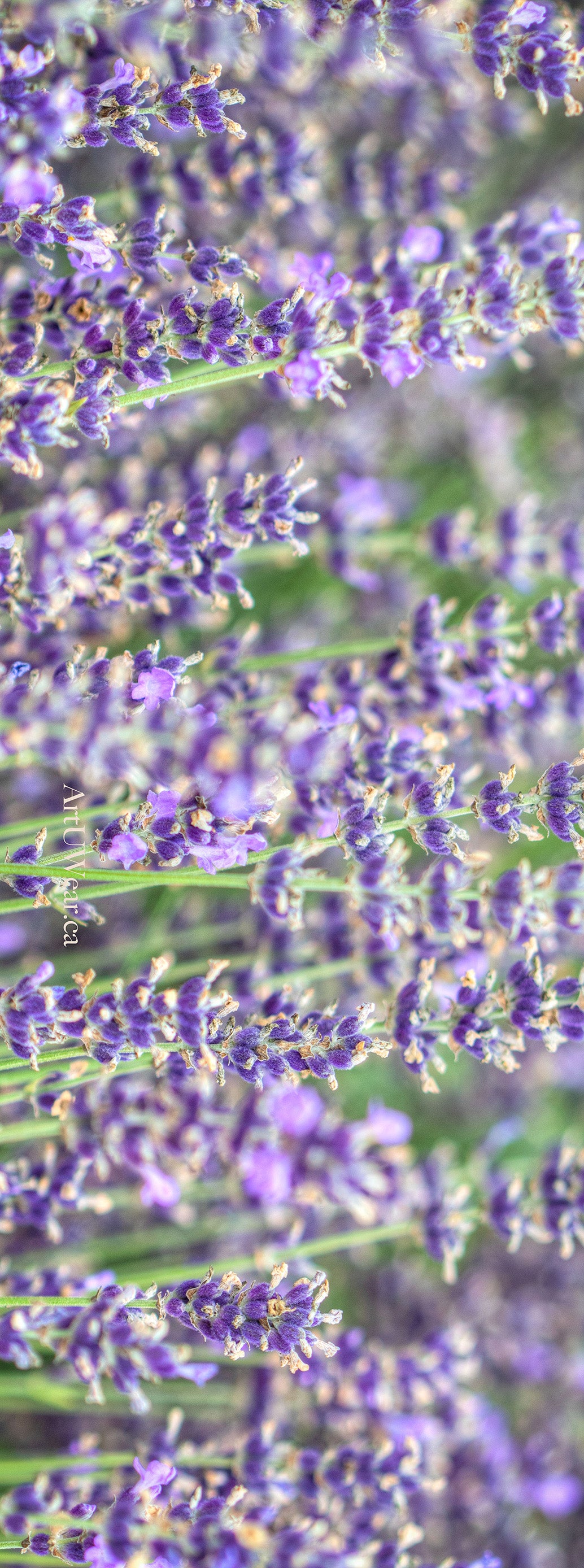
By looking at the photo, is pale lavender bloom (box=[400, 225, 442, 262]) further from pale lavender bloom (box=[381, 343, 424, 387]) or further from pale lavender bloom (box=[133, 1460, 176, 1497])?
pale lavender bloom (box=[133, 1460, 176, 1497])

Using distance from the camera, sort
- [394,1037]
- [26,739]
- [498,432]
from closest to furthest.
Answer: [26,739] → [394,1037] → [498,432]

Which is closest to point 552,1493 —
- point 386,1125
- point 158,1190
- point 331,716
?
point 386,1125

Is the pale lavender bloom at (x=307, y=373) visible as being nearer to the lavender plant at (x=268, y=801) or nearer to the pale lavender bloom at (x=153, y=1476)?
the lavender plant at (x=268, y=801)

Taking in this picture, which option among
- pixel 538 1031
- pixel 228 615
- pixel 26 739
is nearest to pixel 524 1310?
pixel 538 1031

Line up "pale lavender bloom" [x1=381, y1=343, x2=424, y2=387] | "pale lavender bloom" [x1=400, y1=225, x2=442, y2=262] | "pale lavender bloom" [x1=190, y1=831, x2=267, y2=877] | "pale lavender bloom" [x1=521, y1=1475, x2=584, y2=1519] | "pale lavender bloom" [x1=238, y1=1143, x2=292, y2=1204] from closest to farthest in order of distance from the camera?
"pale lavender bloom" [x1=190, y1=831, x2=267, y2=877]
"pale lavender bloom" [x1=381, y1=343, x2=424, y2=387]
"pale lavender bloom" [x1=400, y1=225, x2=442, y2=262]
"pale lavender bloom" [x1=238, y1=1143, x2=292, y2=1204]
"pale lavender bloom" [x1=521, y1=1475, x2=584, y2=1519]

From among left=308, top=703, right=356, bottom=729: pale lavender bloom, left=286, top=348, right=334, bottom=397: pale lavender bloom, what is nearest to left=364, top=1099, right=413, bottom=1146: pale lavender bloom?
left=308, top=703, right=356, bottom=729: pale lavender bloom

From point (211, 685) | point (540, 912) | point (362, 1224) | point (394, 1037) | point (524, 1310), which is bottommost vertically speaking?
point (524, 1310)

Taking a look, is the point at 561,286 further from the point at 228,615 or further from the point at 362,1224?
the point at 362,1224

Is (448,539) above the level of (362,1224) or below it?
above
